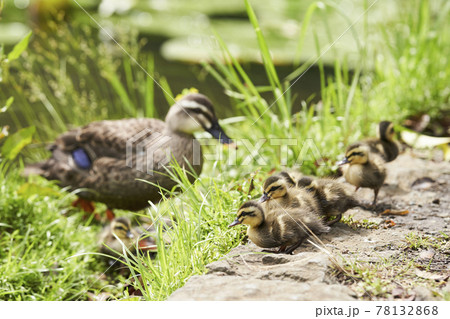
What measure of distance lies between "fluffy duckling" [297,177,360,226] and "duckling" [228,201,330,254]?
0.20m

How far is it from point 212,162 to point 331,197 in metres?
0.95

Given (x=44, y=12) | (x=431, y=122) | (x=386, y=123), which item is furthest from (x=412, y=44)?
(x=44, y=12)

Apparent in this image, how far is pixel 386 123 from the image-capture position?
11.3 ft

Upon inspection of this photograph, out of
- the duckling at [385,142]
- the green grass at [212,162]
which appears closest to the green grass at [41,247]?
the green grass at [212,162]

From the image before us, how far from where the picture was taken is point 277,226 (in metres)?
2.45

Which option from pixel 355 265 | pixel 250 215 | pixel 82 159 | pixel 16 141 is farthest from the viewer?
pixel 82 159

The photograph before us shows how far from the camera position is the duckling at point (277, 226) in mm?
2420

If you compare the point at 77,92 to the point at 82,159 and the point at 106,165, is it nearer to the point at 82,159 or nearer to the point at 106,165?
the point at 82,159

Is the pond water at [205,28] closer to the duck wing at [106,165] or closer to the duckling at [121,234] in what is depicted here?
the duck wing at [106,165]

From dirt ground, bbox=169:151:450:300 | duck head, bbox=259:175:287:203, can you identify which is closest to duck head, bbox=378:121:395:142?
dirt ground, bbox=169:151:450:300

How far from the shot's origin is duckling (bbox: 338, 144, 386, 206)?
297 cm

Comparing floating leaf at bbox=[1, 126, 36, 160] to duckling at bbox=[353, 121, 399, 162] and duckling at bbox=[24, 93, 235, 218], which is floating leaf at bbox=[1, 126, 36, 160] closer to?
duckling at bbox=[24, 93, 235, 218]

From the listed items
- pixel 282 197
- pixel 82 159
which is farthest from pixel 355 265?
pixel 82 159

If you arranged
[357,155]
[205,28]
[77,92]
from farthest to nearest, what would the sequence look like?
1. [205,28]
2. [77,92]
3. [357,155]
